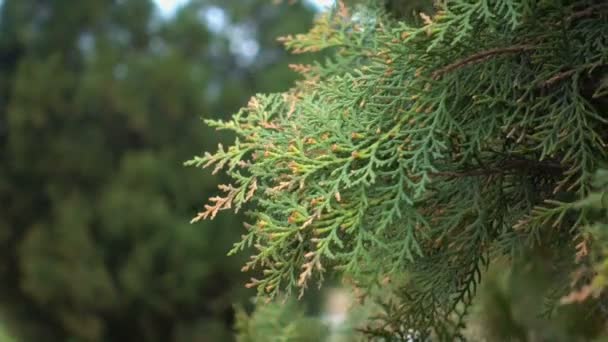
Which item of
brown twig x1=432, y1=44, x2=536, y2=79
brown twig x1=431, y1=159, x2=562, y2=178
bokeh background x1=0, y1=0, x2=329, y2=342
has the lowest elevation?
brown twig x1=431, y1=159, x2=562, y2=178

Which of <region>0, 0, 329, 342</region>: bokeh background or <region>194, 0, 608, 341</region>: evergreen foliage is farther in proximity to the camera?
<region>0, 0, 329, 342</region>: bokeh background

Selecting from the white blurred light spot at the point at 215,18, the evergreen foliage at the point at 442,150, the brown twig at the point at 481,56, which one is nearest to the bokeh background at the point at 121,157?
the white blurred light spot at the point at 215,18

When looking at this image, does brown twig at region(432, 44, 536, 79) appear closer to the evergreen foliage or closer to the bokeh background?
the evergreen foliage

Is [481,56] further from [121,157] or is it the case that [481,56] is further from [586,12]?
[121,157]

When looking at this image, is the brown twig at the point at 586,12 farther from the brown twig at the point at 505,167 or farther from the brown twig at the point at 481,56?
the brown twig at the point at 505,167

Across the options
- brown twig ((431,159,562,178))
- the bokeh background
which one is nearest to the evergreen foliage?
brown twig ((431,159,562,178))

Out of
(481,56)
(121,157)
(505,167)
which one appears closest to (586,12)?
(481,56)
